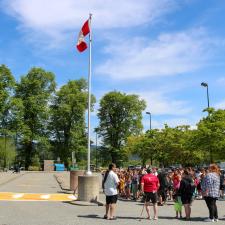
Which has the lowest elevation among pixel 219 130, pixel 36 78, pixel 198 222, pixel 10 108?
pixel 198 222

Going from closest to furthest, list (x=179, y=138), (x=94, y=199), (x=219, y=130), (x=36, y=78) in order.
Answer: (x=94, y=199) < (x=219, y=130) < (x=179, y=138) < (x=36, y=78)

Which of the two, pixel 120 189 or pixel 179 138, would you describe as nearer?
pixel 120 189

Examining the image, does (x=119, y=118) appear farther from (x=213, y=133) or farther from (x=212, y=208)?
(x=212, y=208)

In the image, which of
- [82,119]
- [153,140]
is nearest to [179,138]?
[153,140]

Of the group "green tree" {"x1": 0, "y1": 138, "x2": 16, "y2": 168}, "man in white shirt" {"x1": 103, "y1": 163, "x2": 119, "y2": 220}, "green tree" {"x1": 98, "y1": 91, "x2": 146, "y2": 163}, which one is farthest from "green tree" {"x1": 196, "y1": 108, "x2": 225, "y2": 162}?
"green tree" {"x1": 0, "y1": 138, "x2": 16, "y2": 168}

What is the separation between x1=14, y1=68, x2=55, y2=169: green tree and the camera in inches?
2906

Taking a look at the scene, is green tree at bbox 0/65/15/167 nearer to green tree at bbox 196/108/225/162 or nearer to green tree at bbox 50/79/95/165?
green tree at bbox 50/79/95/165

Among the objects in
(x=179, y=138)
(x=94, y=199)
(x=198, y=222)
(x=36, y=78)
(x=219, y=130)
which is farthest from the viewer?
(x=36, y=78)

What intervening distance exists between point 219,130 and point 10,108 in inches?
1364

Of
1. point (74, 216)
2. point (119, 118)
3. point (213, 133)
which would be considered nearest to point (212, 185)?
point (74, 216)

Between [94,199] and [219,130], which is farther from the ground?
[219,130]

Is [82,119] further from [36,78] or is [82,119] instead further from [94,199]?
[94,199]

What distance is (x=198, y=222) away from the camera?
13.1m

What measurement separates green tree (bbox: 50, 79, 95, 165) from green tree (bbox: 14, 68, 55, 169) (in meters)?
2.65
